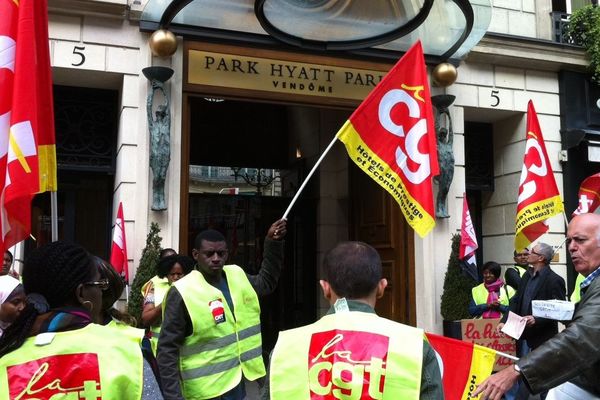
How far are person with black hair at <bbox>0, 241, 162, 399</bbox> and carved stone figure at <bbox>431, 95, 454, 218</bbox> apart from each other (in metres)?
7.35

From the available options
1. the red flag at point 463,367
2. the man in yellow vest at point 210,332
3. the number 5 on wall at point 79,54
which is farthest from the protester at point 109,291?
the number 5 on wall at point 79,54

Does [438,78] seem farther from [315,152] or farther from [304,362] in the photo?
[304,362]

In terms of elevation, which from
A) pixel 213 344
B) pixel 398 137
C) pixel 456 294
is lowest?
pixel 456 294

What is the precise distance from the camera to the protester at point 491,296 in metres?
8.02

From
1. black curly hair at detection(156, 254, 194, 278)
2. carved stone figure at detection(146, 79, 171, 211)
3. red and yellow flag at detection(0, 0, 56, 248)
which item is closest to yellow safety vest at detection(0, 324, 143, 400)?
red and yellow flag at detection(0, 0, 56, 248)

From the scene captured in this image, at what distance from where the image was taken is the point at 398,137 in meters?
4.99

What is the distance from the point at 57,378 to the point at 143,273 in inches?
214

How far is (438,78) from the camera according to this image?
360 inches

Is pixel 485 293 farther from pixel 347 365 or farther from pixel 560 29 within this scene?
pixel 347 365

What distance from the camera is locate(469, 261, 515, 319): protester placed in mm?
8016

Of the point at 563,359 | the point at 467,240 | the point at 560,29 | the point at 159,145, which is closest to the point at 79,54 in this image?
the point at 159,145

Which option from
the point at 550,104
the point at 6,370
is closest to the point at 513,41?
the point at 550,104

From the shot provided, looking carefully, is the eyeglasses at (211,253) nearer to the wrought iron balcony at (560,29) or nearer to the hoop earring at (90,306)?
the hoop earring at (90,306)

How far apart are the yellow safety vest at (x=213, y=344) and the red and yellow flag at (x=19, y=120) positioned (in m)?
1.05
